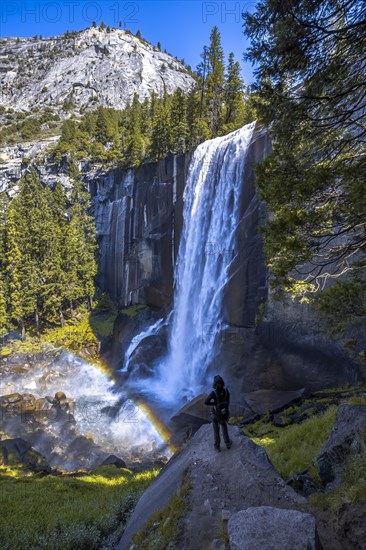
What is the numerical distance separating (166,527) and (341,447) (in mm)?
3401

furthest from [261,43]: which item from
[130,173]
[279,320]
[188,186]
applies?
[130,173]

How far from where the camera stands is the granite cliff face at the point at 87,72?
108 meters

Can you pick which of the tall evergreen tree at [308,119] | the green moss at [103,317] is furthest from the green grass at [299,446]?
the green moss at [103,317]

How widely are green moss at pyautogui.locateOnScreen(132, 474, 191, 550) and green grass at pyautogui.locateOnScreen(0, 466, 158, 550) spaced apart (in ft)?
6.87

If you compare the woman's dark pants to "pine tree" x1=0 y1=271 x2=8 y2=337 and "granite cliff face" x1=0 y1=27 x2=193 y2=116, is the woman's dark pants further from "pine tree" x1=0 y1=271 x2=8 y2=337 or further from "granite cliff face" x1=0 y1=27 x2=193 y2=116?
"granite cliff face" x1=0 y1=27 x2=193 y2=116

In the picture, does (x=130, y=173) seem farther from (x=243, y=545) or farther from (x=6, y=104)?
(x=6, y=104)

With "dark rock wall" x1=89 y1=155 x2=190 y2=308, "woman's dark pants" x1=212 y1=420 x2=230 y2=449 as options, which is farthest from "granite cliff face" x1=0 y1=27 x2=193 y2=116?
"woman's dark pants" x1=212 y1=420 x2=230 y2=449

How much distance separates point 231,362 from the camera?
2108 cm

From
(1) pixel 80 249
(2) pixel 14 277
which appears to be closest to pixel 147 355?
(2) pixel 14 277

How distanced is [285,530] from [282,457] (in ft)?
16.0

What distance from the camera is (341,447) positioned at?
5852mm

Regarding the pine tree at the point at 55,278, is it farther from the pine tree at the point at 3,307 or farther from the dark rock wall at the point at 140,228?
the dark rock wall at the point at 140,228

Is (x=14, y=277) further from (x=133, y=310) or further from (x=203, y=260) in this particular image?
(x=203, y=260)

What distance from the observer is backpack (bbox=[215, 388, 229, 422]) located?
6.63 meters
